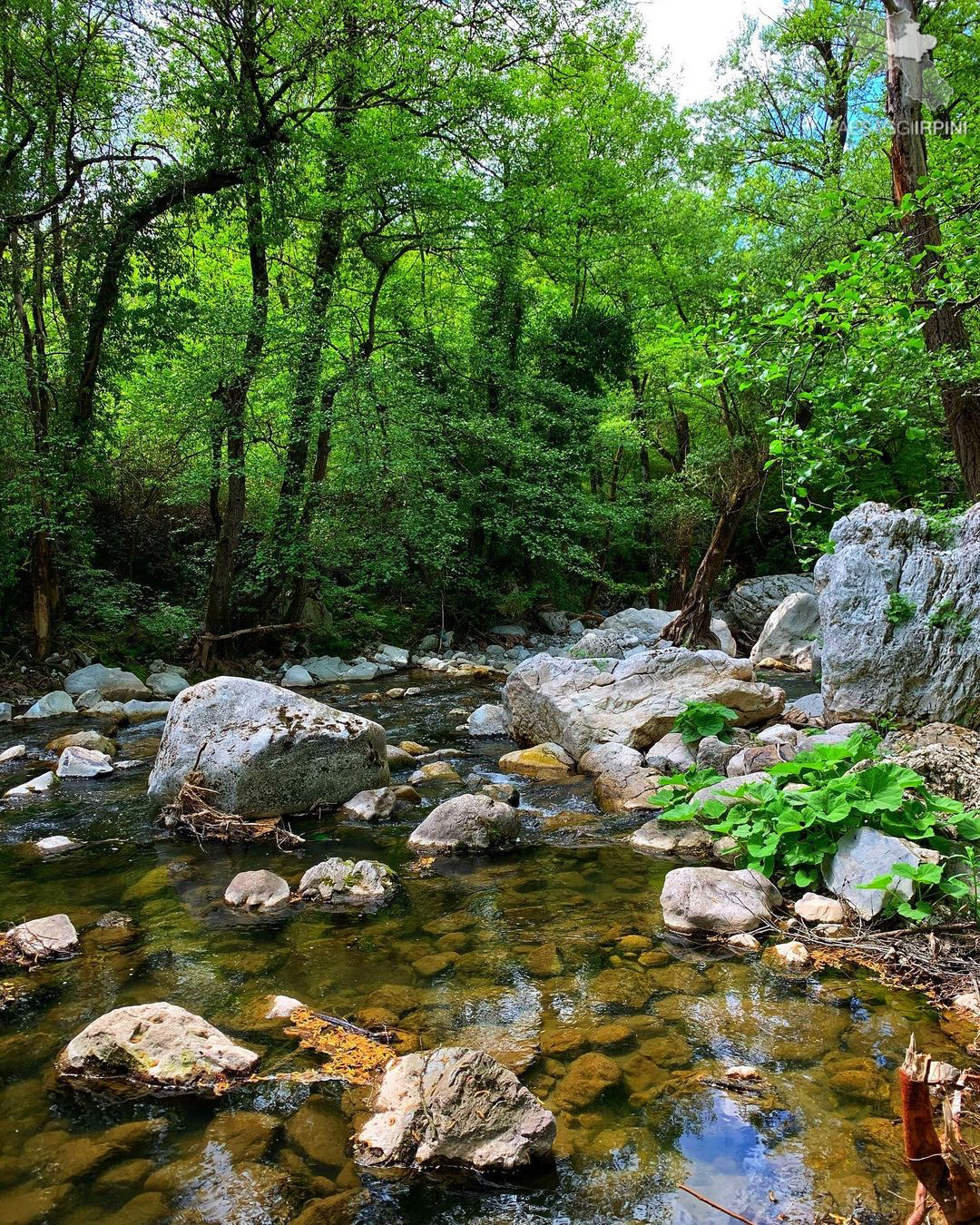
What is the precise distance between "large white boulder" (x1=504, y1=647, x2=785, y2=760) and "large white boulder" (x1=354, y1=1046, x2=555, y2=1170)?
5.07 m

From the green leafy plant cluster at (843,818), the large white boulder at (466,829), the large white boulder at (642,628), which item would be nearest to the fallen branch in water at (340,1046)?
the large white boulder at (466,829)

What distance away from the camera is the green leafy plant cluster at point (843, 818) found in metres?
3.74

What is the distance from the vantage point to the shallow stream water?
7.59ft

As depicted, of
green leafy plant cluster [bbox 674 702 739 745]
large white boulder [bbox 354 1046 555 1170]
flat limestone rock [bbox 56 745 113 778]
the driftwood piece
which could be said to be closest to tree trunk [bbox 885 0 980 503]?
green leafy plant cluster [bbox 674 702 739 745]

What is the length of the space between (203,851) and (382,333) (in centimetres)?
1139

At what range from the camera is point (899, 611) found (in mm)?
7543

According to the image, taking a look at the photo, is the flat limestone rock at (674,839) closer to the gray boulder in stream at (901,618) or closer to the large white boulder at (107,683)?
the gray boulder in stream at (901,618)

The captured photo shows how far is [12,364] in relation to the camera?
10023 millimetres

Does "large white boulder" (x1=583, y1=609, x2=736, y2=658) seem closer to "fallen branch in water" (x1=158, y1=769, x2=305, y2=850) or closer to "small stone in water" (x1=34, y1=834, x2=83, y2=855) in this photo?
"fallen branch in water" (x1=158, y1=769, x2=305, y2=850)

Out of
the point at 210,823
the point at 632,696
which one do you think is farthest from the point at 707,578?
the point at 210,823

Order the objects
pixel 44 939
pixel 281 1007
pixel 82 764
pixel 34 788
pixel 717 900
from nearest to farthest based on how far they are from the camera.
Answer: pixel 281 1007, pixel 44 939, pixel 717 900, pixel 34 788, pixel 82 764

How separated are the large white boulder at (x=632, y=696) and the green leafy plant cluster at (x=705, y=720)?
42 cm

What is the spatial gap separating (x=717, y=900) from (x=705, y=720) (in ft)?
9.40

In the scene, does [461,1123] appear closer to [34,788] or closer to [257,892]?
[257,892]
